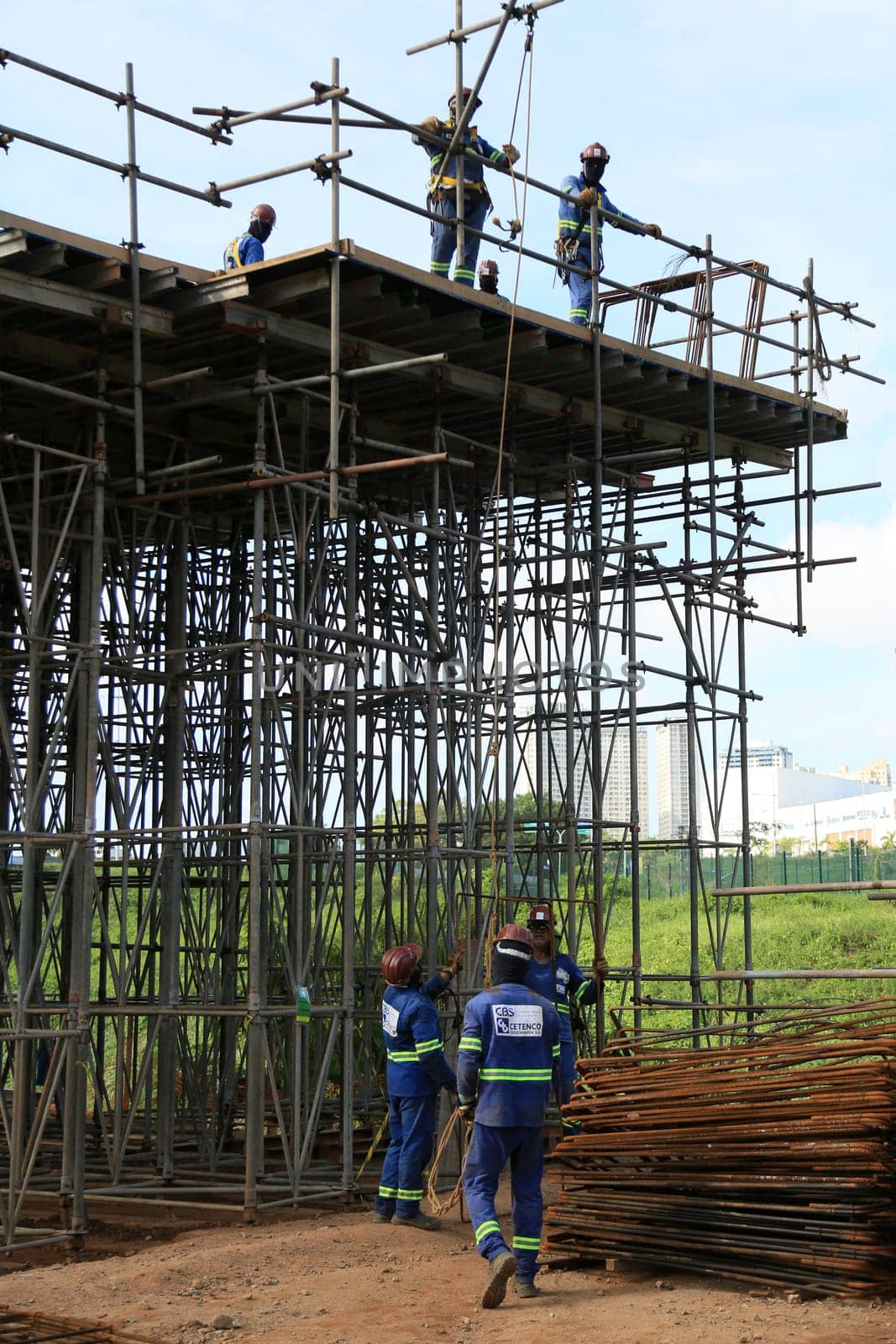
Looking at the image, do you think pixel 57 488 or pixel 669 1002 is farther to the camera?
pixel 57 488

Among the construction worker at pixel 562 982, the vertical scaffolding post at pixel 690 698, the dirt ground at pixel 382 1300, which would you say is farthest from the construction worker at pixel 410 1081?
the vertical scaffolding post at pixel 690 698

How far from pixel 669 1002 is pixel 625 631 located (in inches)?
219

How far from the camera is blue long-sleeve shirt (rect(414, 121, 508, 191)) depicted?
53.7ft

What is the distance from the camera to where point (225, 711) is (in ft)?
59.4

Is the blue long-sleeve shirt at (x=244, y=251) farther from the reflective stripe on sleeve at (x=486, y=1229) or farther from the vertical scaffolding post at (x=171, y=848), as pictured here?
the reflective stripe on sleeve at (x=486, y=1229)

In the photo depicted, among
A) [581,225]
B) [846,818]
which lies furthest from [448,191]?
[846,818]

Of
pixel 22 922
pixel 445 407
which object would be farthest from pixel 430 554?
pixel 22 922

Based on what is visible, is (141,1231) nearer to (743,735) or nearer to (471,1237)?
(471,1237)

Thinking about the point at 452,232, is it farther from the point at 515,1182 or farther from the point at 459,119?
the point at 515,1182

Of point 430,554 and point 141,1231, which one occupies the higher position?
point 430,554

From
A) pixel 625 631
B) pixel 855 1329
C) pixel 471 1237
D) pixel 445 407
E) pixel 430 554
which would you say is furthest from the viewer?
pixel 625 631

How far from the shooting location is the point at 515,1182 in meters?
10.4

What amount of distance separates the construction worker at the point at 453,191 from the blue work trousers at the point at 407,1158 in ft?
25.0

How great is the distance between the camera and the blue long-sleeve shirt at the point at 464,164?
53.7 feet
